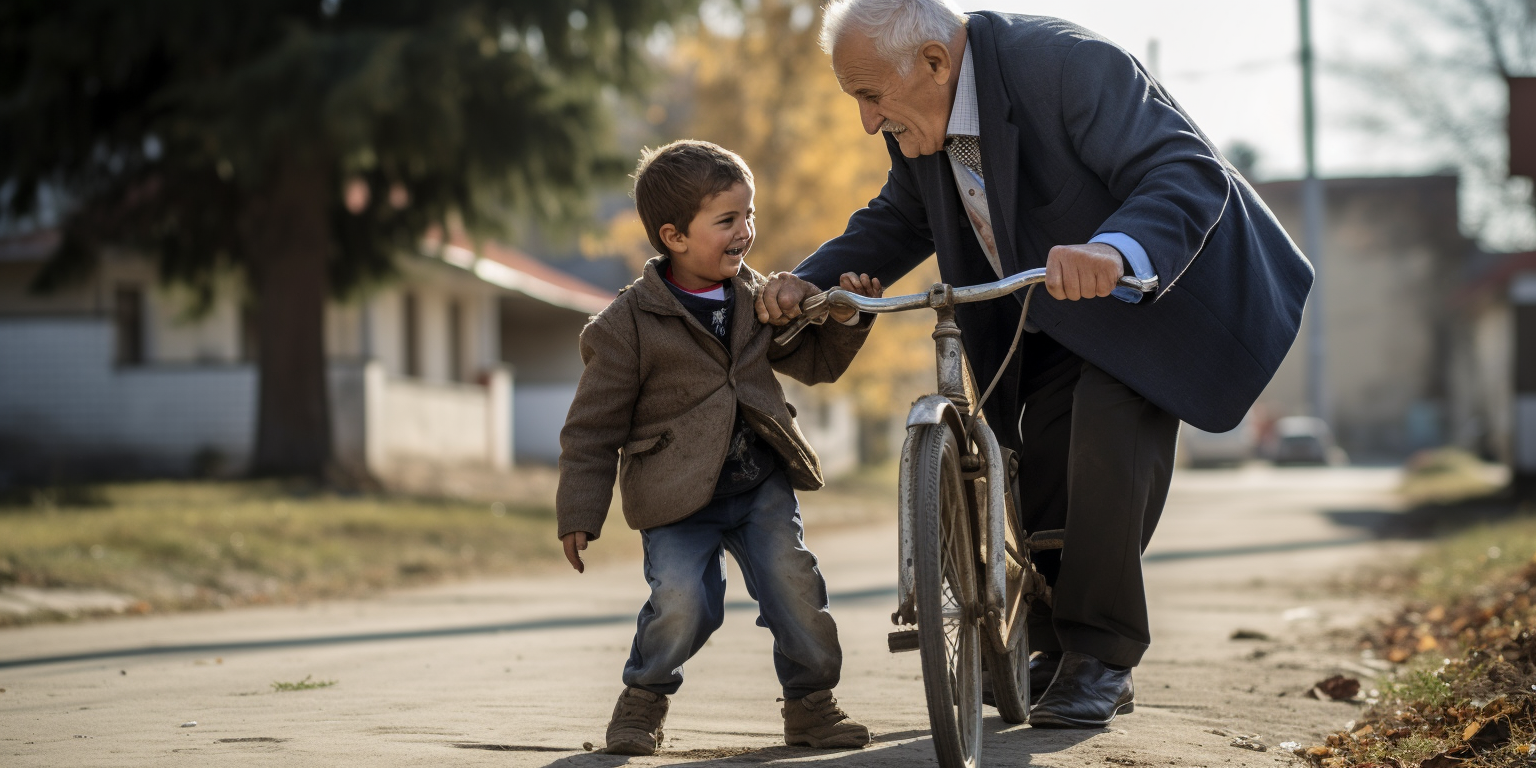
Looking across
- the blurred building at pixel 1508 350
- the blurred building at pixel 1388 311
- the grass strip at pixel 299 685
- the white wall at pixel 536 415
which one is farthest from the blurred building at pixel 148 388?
the blurred building at pixel 1388 311

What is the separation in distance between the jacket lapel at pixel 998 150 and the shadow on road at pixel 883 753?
3.70ft

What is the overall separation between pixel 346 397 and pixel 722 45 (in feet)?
26.4

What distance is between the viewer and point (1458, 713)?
4.00 meters

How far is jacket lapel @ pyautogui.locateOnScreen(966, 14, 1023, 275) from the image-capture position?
3992 mm

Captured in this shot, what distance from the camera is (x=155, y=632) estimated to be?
7.32 metres

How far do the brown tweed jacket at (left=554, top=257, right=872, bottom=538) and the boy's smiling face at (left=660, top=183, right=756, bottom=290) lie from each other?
92mm

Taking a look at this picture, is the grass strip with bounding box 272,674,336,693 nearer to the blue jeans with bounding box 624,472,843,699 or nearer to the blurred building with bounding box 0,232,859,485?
the blue jeans with bounding box 624,472,843,699

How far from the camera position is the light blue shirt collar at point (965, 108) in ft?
13.3

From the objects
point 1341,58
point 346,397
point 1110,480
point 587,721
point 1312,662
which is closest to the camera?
point 1110,480

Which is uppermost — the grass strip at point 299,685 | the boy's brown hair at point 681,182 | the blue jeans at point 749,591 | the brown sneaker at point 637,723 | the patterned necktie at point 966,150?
the patterned necktie at point 966,150

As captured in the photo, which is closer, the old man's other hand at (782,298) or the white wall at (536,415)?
the old man's other hand at (782,298)

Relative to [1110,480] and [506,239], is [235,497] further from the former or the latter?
[1110,480]

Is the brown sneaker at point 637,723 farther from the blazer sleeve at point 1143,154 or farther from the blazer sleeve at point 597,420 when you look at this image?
the blazer sleeve at point 1143,154

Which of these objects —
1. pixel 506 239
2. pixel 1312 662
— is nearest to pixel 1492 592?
pixel 1312 662
